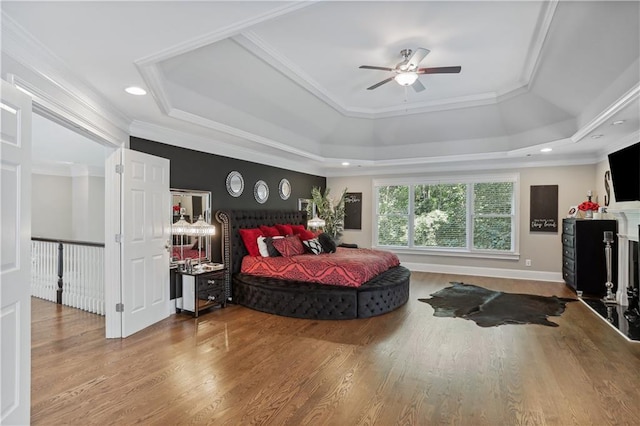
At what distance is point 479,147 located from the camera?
22.1 feet

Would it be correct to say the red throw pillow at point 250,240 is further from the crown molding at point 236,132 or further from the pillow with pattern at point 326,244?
the crown molding at point 236,132

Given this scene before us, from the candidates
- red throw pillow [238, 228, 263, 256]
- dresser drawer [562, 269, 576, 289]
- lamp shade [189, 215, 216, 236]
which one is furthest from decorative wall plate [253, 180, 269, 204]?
dresser drawer [562, 269, 576, 289]

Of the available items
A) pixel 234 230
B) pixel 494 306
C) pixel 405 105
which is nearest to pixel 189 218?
pixel 234 230

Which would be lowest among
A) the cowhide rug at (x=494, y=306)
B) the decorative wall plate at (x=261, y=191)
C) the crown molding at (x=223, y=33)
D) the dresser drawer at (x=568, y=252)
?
the cowhide rug at (x=494, y=306)

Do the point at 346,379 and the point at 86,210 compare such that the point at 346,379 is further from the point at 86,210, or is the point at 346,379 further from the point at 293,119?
the point at 86,210

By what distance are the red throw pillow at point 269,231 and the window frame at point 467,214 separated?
10.6 feet

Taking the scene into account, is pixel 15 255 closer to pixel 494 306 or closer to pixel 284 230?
pixel 284 230

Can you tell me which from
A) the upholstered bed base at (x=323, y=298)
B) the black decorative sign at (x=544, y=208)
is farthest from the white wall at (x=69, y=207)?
the black decorative sign at (x=544, y=208)

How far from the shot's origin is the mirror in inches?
189

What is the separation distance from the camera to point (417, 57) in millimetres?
3561

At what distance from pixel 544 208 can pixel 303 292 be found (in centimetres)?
543

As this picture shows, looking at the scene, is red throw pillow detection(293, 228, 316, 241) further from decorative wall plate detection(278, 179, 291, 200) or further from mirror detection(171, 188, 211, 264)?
mirror detection(171, 188, 211, 264)

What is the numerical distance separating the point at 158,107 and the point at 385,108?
388 cm

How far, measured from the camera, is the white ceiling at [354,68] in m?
2.17
